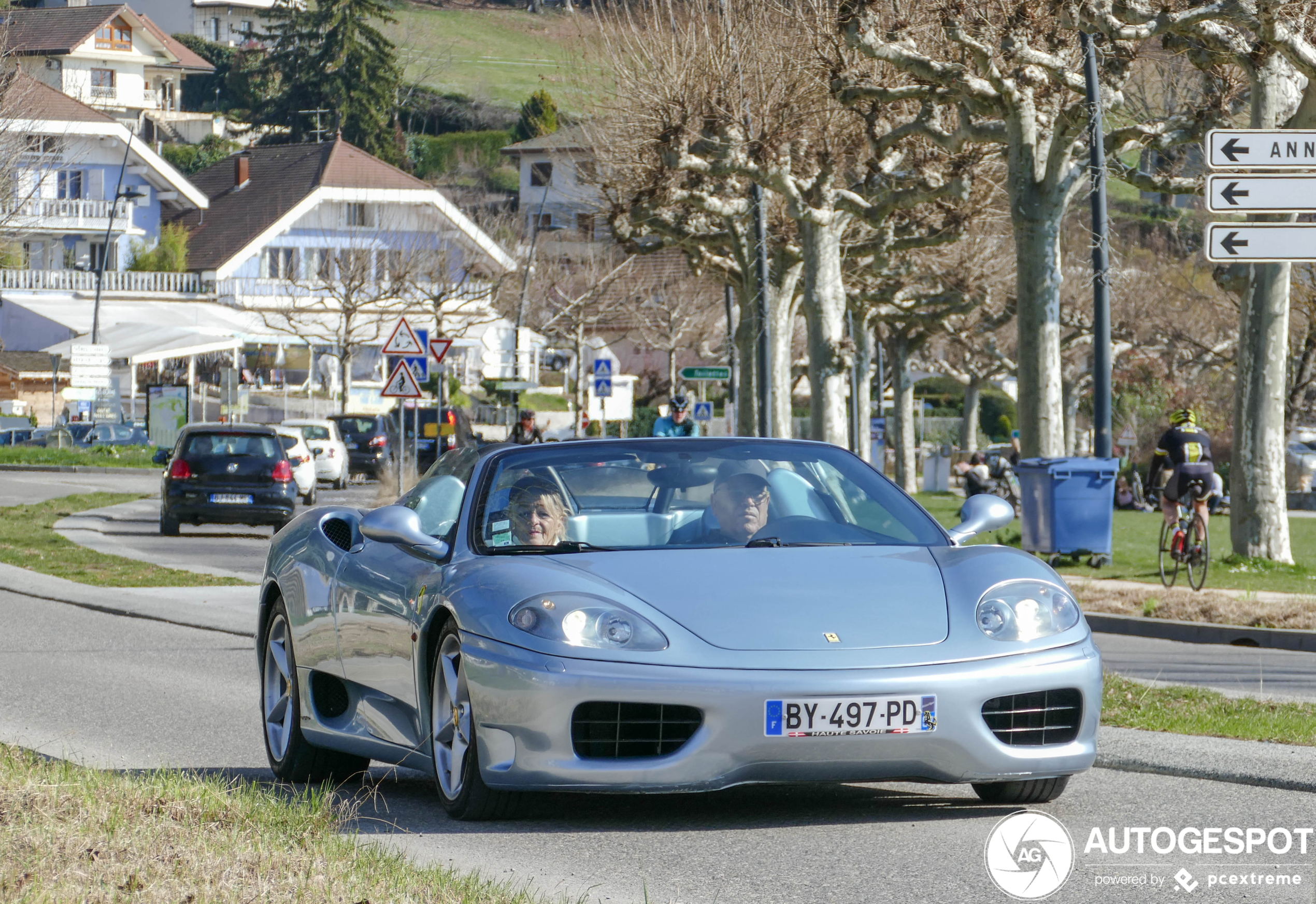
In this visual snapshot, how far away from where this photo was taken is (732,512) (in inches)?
277

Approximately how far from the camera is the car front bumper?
5727 mm

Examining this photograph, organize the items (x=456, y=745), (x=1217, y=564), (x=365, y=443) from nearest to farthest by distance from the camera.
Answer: (x=456, y=745)
(x=1217, y=564)
(x=365, y=443)

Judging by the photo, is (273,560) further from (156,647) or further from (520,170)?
(520,170)

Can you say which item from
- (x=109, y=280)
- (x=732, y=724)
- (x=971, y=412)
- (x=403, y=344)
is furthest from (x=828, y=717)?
(x=109, y=280)

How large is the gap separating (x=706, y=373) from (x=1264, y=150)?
27.0m

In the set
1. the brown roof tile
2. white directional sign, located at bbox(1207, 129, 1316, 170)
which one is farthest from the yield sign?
the brown roof tile

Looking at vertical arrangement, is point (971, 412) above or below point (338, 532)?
above

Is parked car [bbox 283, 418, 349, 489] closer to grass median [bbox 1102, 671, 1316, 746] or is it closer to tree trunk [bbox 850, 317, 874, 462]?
tree trunk [bbox 850, 317, 874, 462]

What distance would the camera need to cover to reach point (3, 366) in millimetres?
76125

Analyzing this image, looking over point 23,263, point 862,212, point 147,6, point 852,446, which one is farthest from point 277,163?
point 147,6

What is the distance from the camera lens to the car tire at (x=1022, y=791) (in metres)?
6.39

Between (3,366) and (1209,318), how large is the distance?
45.7 meters

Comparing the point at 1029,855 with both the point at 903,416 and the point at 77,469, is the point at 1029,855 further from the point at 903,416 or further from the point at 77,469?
the point at 903,416

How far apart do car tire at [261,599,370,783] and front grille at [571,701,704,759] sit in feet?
5.93
